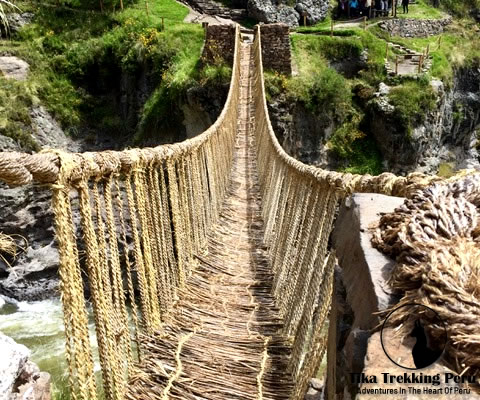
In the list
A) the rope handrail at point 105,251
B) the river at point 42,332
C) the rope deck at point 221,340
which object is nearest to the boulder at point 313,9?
the river at point 42,332

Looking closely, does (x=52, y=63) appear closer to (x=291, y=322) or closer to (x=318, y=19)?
(x=318, y=19)

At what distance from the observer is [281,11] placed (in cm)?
1344

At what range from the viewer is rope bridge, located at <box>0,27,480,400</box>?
948 mm

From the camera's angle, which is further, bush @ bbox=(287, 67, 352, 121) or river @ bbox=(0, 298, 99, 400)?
bush @ bbox=(287, 67, 352, 121)

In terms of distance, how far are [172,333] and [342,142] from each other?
9.05 meters

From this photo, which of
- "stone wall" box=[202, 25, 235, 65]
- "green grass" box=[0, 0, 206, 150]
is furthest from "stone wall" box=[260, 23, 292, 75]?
"green grass" box=[0, 0, 206, 150]

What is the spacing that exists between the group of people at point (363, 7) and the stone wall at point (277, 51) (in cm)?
541

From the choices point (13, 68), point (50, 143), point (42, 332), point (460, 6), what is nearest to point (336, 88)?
point (50, 143)

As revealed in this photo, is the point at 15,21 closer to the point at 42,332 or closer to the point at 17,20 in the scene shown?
the point at 17,20

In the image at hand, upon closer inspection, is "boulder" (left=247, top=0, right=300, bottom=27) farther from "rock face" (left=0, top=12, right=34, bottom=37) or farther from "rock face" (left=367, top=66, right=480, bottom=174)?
"rock face" (left=0, top=12, right=34, bottom=37)

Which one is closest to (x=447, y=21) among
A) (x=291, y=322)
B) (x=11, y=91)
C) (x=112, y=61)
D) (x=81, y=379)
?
(x=112, y=61)

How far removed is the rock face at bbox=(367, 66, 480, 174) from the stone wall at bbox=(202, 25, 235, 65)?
3426 mm

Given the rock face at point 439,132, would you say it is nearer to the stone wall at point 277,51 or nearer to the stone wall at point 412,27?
the stone wall at point 412,27

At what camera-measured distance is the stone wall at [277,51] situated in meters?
10.2
